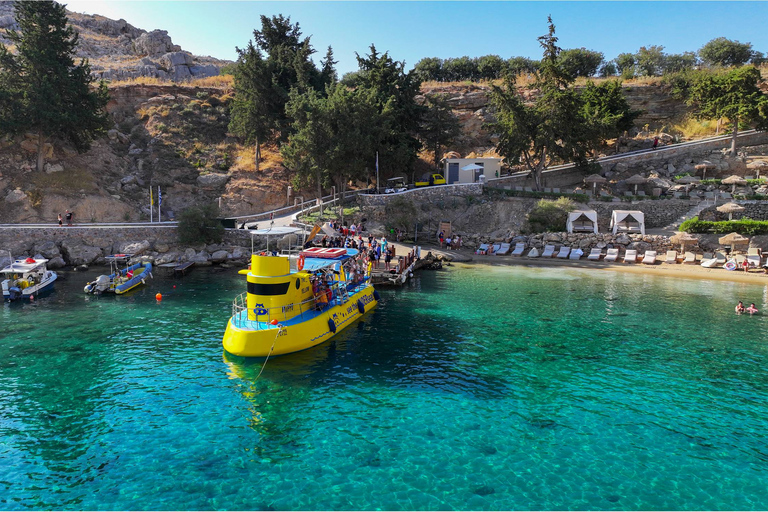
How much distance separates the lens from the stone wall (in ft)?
168

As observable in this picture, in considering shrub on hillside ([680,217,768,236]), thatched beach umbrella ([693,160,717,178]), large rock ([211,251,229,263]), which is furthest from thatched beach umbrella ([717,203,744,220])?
large rock ([211,251,229,263])

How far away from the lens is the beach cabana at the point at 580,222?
158 ft

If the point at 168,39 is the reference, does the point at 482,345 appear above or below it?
below

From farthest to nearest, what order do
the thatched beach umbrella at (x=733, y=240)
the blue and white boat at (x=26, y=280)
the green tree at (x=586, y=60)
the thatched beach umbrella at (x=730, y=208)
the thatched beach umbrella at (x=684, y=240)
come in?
the green tree at (x=586, y=60) < the thatched beach umbrella at (x=730, y=208) < the thatched beach umbrella at (x=684, y=240) < the thatched beach umbrella at (x=733, y=240) < the blue and white boat at (x=26, y=280)

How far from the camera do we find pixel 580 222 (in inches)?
1945

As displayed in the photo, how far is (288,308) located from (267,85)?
149 feet

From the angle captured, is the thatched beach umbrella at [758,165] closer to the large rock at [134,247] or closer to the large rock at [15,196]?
the large rock at [134,247]

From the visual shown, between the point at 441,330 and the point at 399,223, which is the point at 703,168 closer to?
the point at 399,223

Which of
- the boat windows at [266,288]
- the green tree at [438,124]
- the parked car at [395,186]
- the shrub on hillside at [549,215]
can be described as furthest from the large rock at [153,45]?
the boat windows at [266,288]

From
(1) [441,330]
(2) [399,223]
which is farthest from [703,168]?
(1) [441,330]

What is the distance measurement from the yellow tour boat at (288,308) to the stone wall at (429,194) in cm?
2374

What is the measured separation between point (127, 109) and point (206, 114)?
10.9 meters

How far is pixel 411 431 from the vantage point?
15.4 m

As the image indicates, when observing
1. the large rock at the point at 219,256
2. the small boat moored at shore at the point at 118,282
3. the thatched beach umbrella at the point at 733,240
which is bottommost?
the small boat moored at shore at the point at 118,282
